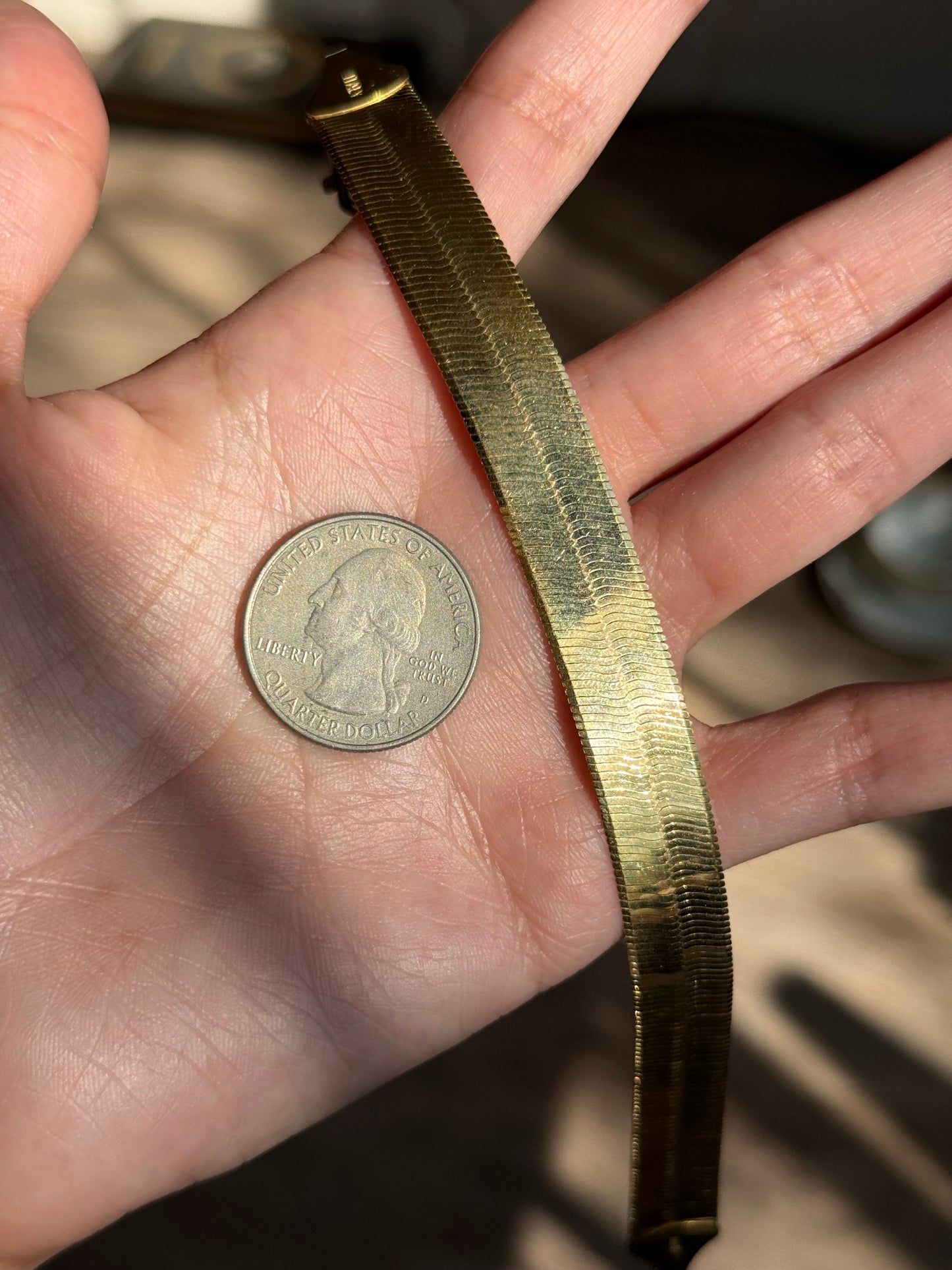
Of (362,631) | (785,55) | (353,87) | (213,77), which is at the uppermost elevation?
(213,77)

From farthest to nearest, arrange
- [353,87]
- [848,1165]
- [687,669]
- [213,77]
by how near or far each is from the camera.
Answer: [213,77] < [687,669] < [848,1165] < [353,87]

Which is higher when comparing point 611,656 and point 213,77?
point 213,77

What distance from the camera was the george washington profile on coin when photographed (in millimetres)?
1631

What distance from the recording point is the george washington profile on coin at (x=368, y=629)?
163 cm

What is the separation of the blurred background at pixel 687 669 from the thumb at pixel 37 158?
43.4 inches

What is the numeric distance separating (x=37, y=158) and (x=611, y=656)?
3.31 ft

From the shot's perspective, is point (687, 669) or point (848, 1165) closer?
point (848, 1165)

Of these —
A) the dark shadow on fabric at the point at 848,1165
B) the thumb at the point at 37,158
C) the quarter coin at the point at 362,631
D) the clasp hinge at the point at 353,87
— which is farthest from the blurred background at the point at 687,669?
the thumb at the point at 37,158

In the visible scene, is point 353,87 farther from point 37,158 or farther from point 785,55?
point 785,55

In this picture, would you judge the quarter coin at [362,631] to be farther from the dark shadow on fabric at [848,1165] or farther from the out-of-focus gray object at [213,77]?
the out-of-focus gray object at [213,77]

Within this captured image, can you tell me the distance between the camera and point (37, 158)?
1471 millimetres

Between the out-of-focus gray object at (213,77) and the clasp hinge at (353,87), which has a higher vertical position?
the out-of-focus gray object at (213,77)

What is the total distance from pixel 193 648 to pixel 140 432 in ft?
1.00

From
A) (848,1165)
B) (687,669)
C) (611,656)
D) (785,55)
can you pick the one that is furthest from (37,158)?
(848,1165)
